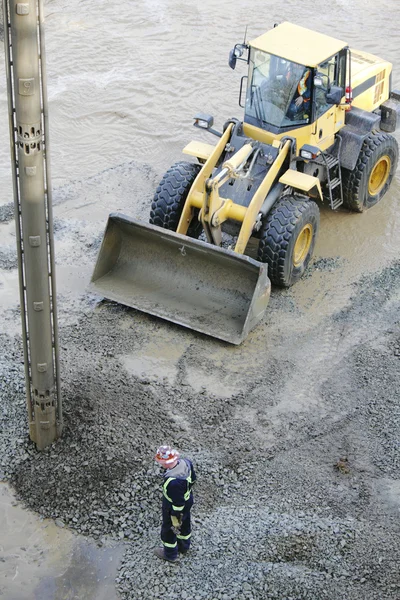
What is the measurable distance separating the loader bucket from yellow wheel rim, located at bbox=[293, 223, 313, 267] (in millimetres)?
1171

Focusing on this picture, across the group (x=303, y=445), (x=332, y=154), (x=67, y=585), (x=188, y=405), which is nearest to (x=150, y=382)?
(x=188, y=405)

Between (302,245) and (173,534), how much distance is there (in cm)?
477

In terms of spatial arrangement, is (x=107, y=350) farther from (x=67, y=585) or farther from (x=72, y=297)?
(x=67, y=585)

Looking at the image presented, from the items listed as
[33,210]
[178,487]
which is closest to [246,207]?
[33,210]

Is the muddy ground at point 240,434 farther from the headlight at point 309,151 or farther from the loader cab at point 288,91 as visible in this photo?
the loader cab at point 288,91

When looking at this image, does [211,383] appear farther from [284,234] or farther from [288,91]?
[288,91]

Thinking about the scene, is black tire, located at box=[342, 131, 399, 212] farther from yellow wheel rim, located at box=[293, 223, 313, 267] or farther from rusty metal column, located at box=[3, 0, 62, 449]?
rusty metal column, located at box=[3, 0, 62, 449]

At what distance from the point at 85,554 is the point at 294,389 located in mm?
2943

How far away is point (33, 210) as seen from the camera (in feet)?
21.9

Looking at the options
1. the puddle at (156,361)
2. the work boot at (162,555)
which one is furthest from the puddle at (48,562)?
the puddle at (156,361)

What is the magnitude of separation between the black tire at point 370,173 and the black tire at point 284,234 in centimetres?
132

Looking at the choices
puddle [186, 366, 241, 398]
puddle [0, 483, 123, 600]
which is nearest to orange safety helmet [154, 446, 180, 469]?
puddle [0, 483, 123, 600]

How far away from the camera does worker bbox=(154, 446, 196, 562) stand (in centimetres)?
666

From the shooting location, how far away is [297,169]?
1066 centimetres
